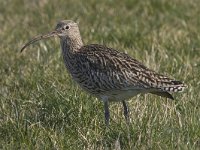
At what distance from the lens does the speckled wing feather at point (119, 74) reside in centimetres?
716

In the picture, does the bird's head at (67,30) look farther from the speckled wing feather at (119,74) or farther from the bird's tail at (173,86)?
the bird's tail at (173,86)

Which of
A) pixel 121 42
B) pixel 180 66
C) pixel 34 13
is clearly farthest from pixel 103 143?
pixel 34 13

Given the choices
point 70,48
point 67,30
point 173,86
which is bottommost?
point 173,86

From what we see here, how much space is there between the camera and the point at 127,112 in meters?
7.42

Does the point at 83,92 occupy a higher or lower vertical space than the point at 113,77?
lower

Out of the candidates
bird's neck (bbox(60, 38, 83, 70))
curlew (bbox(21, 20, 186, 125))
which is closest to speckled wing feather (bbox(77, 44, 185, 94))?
curlew (bbox(21, 20, 186, 125))

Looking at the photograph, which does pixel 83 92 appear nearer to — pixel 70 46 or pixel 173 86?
pixel 70 46

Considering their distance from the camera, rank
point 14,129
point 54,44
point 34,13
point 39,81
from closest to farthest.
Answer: point 14,129
point 39,81
point 54,44
point 34,13

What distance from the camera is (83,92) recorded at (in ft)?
26.1

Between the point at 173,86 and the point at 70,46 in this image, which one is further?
the point at 70,46

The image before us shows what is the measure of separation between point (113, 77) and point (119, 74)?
2.7 inches

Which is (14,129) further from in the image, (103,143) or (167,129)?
(167,129)

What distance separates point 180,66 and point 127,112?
215 centimetres

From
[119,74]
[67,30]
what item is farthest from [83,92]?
[119,74]
